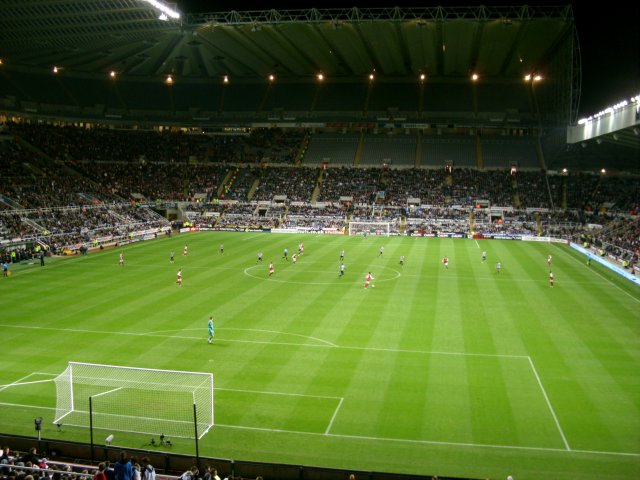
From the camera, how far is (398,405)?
18.4 meters

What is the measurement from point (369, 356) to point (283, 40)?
56.8 meters

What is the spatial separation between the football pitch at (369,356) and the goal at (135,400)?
1.66 feet

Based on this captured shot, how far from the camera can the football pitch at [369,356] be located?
16.0 m

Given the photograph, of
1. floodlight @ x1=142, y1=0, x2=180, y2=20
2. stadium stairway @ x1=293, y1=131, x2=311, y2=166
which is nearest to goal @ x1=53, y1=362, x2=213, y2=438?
floodlight @ x1=142, y1=0, x2=180, y2=20

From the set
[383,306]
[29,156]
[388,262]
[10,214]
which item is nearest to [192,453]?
[383,306]

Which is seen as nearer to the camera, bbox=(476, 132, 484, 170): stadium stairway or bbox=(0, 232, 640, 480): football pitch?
bbox=(0, 232, 640, 480): football pitch

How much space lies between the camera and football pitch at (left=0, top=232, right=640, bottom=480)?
16016mm

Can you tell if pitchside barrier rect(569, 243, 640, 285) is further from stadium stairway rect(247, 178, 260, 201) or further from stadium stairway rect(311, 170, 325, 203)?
stadium stairway rect(247, 178, 260, 201)

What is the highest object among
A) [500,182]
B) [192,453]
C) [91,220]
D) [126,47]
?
[126,47]

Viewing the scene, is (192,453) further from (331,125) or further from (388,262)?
(331,125)

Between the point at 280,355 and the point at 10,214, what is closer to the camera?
the point at 280,355

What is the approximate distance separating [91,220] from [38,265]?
53.7ft

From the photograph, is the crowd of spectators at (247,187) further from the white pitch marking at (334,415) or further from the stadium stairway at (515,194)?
the white pitch marking at (334,415)

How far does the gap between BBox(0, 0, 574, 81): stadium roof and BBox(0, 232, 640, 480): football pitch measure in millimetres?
23187
